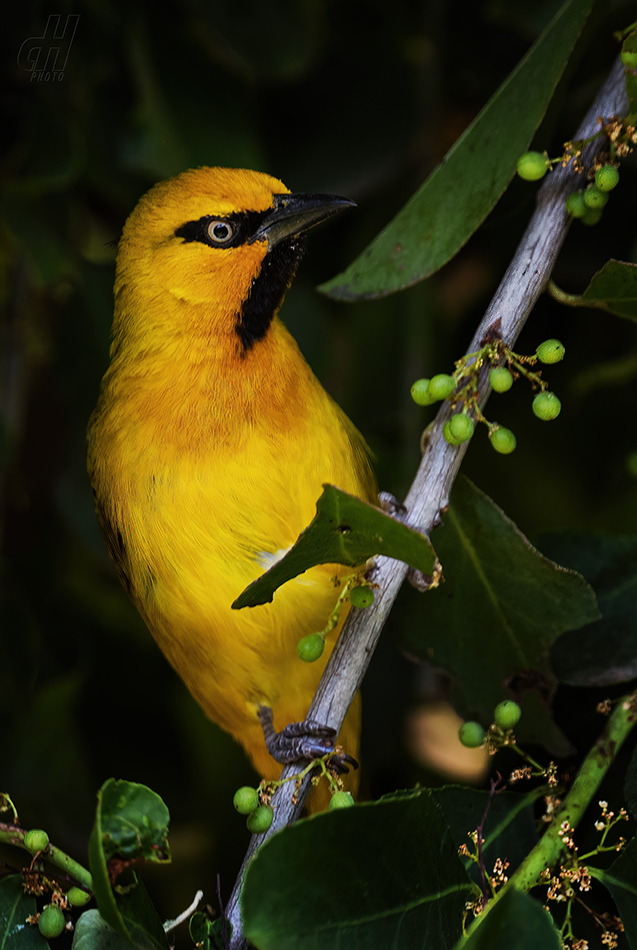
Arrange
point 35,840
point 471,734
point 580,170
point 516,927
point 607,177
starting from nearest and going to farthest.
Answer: point 516,927
point 35,840
point 607,177
point 580,170
point 471,734

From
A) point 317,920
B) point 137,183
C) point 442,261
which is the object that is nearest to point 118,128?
point 137,183

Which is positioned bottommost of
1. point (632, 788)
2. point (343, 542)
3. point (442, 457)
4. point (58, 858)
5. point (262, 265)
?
point (58, 858)

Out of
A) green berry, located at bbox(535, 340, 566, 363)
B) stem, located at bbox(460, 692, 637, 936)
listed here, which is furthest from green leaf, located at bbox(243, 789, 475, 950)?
green berry, located at bbox(535, 340, 566, 363)

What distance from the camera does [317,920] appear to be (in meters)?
1.07

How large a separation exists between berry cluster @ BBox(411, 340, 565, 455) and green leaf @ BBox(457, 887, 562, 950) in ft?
1.98

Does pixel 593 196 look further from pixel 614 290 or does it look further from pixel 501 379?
pixel 501 379

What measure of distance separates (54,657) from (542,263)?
1.69m

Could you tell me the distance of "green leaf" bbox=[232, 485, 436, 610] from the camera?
1129 millimetres

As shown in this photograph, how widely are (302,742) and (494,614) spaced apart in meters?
0.41

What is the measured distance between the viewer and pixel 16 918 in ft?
4.33

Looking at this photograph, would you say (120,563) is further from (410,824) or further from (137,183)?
(137,183)

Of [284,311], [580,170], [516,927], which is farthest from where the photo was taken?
[284,311]

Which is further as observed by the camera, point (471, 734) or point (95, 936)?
point (471, 734)

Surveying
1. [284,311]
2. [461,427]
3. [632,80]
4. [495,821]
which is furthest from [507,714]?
[284,311]
